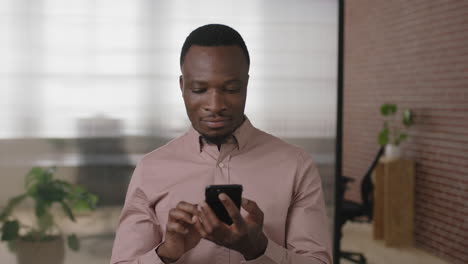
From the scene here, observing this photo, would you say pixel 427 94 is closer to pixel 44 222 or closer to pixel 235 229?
pixel 44 222

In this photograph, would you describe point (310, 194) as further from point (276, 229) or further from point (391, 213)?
point (391, 213)

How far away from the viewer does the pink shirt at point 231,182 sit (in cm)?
114

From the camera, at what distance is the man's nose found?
42.2 inches

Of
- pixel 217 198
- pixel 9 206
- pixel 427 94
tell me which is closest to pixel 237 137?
pixel 217 198

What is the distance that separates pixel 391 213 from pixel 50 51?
374 centimetres

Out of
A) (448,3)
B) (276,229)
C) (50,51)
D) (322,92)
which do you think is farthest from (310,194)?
(448,3)

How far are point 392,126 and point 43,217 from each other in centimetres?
409

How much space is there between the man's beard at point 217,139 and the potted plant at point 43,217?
1.57 m

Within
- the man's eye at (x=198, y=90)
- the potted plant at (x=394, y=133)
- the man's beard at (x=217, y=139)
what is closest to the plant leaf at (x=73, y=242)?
the man's beard at (x=217, y=139)

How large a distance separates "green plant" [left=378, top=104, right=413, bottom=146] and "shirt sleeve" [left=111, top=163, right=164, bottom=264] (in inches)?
162

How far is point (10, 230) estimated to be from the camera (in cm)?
258

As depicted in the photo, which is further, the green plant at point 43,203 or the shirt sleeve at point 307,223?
the green plant at point 43,203

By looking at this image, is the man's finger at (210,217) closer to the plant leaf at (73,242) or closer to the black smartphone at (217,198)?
the black smartphone at (217,198)

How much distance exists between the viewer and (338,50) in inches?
104
